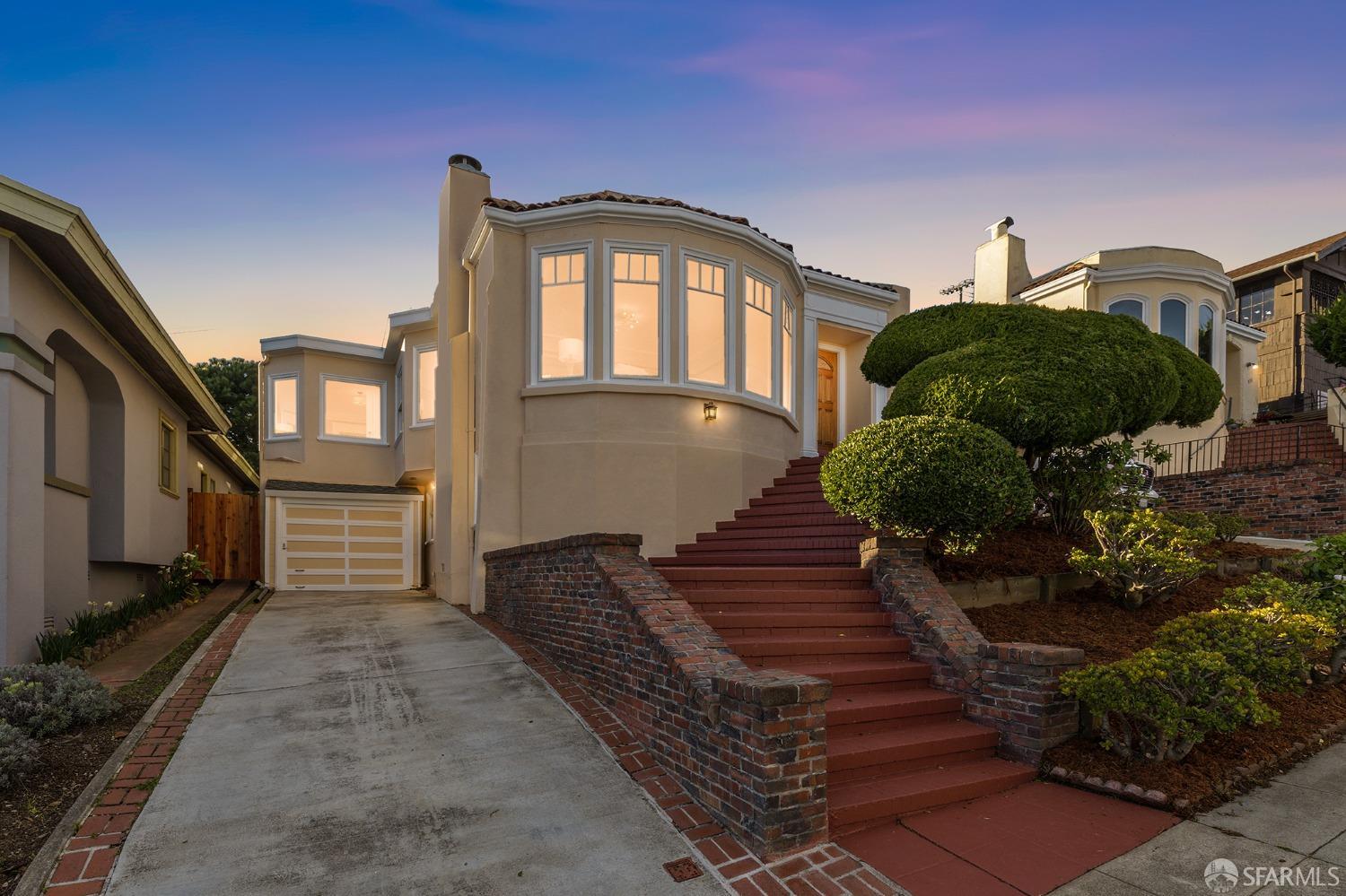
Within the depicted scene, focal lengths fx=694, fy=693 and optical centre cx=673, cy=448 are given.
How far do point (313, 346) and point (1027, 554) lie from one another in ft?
48.8

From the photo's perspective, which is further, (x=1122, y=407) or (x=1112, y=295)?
(x=1112, y=295)

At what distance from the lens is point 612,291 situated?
938 centimetres

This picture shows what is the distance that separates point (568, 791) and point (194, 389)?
10544 millimetres

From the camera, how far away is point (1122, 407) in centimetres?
790

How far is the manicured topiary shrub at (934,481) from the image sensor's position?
6266 mm

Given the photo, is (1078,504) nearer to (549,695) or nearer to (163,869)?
(549,695)

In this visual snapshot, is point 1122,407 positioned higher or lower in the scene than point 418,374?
lower

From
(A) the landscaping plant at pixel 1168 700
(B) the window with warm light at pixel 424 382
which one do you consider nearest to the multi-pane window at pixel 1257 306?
(A) the landscaping plant at pixel 1168 700

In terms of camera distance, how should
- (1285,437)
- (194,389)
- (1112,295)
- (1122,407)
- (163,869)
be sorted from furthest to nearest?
1. (1112,295)
2. (1285,437)
3. (194,389)
4. (1122,407)
5. (163,869)

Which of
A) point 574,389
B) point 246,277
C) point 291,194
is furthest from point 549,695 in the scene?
point 246,277

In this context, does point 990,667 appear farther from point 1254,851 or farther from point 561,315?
point 561,315

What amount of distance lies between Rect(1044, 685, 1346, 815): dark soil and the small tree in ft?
38.8

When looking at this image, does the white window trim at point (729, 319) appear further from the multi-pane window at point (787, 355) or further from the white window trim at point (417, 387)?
the white window trim at point (417, 387)

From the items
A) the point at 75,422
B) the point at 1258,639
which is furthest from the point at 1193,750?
the point at 75,422
